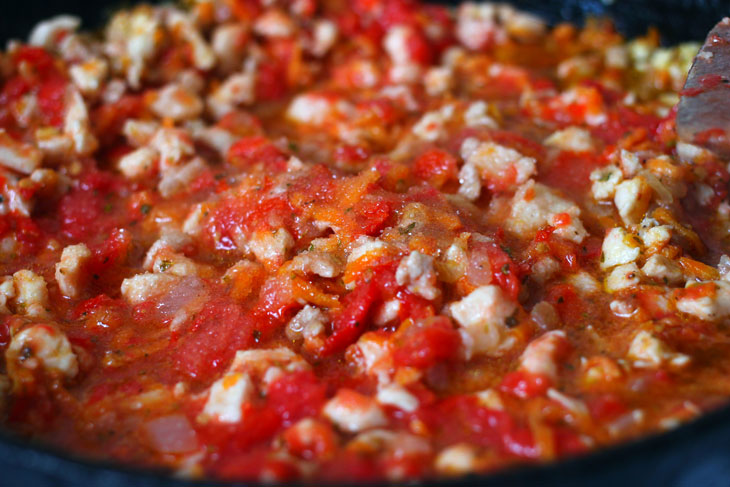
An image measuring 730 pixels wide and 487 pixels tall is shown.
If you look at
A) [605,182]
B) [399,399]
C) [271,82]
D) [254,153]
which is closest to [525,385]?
[399,399]

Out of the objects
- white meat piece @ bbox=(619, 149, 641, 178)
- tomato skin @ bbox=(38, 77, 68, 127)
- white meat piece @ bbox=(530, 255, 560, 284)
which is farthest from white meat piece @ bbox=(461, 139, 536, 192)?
tomato skin @ bbox=(38, 77, 68, 127)

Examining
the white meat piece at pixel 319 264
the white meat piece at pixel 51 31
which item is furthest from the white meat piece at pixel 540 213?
the white meat piece at pixel 51 31

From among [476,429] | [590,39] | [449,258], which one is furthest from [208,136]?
[590,39]

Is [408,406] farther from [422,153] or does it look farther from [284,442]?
[422,153]

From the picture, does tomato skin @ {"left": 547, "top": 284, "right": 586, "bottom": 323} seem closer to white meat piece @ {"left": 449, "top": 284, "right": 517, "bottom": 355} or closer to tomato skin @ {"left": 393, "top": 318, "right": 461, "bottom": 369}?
white meat piece @ {"left": 449, "top": 284, "right": 517, "bottom": 355}

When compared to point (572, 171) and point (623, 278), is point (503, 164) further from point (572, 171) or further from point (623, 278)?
point (623, 278)

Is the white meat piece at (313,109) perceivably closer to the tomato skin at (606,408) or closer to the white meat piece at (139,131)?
the white meat piece at (139,131)
